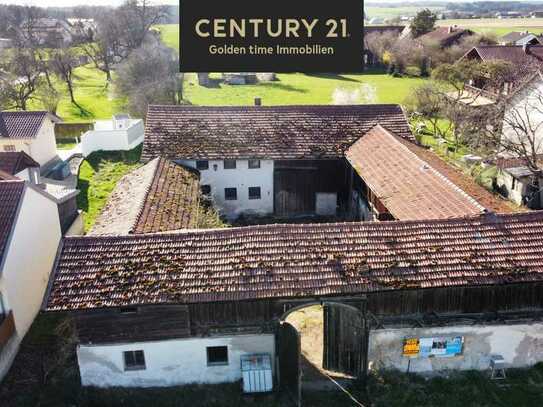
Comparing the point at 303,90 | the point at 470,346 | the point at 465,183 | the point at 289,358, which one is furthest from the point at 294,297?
the point at 303,90

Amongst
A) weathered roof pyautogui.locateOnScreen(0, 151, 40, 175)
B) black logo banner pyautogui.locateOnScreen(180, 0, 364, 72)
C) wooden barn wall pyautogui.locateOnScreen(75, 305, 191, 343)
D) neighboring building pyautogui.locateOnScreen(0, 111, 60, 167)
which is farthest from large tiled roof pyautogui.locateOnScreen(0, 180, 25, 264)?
neighboring building pyautogui.locateOnScreen(0, 111, 60, 167)

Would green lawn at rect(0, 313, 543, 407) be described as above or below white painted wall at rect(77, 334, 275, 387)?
below

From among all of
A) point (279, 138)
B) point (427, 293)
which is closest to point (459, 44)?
point (279, 138)

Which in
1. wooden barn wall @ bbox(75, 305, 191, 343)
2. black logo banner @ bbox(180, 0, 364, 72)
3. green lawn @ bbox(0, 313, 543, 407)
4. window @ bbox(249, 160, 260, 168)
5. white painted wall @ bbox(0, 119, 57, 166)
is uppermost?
black logo banner @ bbox(180, 0, 364, 72)

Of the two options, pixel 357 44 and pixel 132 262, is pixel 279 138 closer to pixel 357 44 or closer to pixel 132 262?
pixel 132 262

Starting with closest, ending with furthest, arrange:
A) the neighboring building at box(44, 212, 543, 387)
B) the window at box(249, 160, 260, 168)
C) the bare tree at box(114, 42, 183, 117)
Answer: the neighboring building at box(44, 212, 543, 387) < the window at box(249, 160, 260, 168) < the bare tree at box(114, 42, 183, 117)

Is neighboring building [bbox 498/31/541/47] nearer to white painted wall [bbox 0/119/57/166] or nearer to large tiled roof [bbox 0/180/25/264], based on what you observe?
white painted wall [bbox 0/119/57/166]

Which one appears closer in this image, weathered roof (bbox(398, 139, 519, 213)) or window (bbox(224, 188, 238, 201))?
weathered roof (bbox(398, 139, 519, 213))
